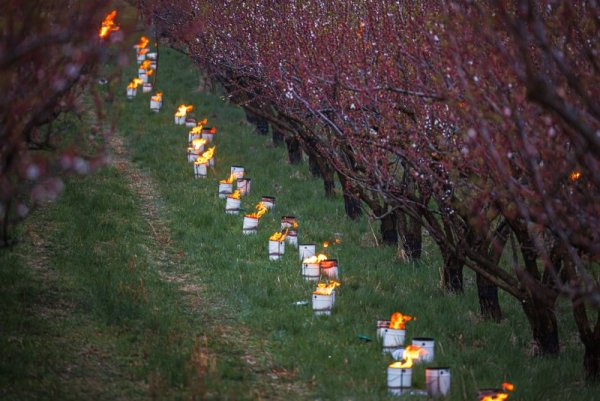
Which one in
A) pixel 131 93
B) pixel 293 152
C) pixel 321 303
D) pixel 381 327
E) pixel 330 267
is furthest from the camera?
pixel 131 93

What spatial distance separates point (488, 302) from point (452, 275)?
104 cm

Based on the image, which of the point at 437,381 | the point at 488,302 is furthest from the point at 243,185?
the point at 437,381

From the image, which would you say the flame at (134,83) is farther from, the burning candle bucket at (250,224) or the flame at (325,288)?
the flame at (325,288)

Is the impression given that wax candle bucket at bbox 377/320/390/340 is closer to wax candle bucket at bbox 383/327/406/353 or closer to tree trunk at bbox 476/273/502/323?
wax candle bucket at bbox 383/327/406/353

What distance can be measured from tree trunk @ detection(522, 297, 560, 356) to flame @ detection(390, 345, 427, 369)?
159 cm

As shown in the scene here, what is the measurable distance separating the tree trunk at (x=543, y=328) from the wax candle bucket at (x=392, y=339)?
1.42m

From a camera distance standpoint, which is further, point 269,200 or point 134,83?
point 134,83

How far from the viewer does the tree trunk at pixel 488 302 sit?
11.2 meters

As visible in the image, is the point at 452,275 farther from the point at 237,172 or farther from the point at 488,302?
the point at 237,172

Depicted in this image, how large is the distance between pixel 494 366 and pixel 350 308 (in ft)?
6.88

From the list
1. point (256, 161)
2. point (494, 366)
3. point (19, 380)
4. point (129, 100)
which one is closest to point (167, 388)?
point (19, 380)

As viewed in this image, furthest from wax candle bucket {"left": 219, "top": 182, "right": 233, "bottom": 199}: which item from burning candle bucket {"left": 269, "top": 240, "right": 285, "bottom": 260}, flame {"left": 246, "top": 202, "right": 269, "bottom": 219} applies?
burning candle bucket {"left": 269, "top": 240, "right": 285, "bottom": 260}

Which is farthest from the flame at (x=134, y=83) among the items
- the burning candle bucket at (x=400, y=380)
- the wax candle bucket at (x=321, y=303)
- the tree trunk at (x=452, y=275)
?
the burning candle bucket at (x=400, y=380)

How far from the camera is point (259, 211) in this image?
15523mm
